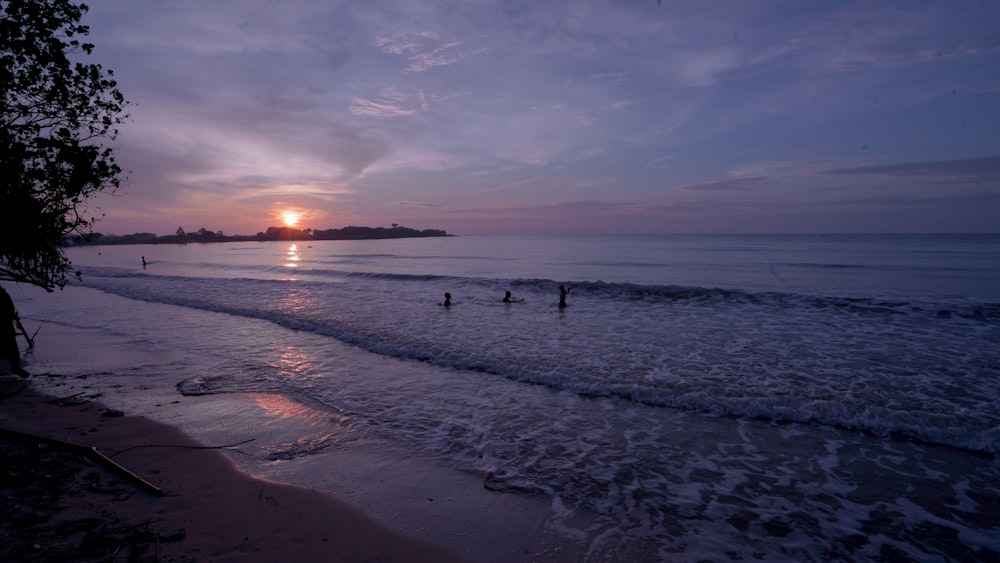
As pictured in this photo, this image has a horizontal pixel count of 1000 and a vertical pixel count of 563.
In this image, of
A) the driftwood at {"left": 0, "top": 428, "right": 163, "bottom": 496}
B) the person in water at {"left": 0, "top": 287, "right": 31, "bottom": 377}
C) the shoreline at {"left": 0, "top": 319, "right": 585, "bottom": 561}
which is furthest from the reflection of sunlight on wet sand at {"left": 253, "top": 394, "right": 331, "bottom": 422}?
the person in water at {"left": 0, "top": 287, "right": 31, "bottom": 377}

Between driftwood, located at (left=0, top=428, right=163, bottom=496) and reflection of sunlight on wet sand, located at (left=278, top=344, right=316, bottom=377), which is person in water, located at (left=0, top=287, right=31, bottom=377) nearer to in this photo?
driftwood, located at (left=0, top=428, right=163, bottom=496)

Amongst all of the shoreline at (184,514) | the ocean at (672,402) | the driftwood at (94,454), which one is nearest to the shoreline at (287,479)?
the shoreline at (184,514)

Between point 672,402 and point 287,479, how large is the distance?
23.6 ft

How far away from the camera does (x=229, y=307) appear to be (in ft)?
74.0

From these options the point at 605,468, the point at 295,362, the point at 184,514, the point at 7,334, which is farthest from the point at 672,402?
the point at 7,334

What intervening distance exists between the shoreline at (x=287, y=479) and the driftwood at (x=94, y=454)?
218mm

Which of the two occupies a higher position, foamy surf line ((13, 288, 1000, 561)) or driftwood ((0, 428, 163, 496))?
driftwood ((0, 428, 163, 496))

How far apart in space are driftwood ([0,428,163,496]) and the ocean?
134 centimetres

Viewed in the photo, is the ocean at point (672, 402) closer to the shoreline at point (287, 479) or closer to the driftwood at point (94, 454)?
the shoreline at point (287, 479)

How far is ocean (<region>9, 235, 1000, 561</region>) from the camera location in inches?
209

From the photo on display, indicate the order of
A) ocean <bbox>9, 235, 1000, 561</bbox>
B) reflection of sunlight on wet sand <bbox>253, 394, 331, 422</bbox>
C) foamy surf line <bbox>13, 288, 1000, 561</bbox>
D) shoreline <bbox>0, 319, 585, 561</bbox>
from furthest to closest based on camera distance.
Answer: reflection of sunlight on wet sand <bbox>253, 394, 331, 422</bbox> → ocean <bbox>9, 235, 1000, 561</bbox> → foamy surf line <bbox>13, 288, 1000, 561</bbox> → shoreline <bbox>0, 319, 585, 561</bbox>

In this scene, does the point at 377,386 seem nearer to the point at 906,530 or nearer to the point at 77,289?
the point at 906,530

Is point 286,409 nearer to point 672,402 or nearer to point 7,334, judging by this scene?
point 7,334

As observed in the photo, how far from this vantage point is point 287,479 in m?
5.80
